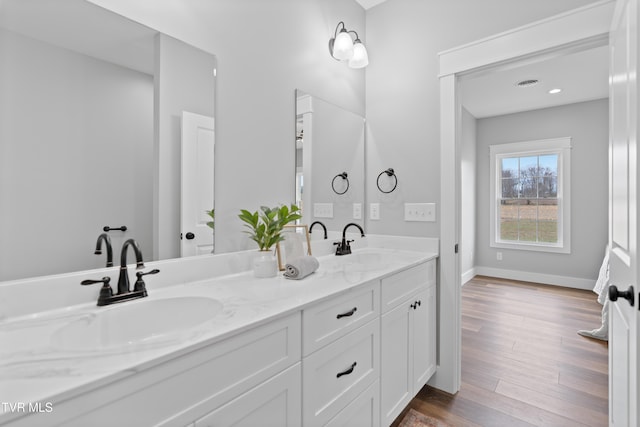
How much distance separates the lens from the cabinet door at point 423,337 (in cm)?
178

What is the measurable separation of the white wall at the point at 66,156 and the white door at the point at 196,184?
145mm

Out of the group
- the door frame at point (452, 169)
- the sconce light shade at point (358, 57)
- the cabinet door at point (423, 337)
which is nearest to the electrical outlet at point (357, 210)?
the door frame at point (452, 169)

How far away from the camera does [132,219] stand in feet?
3.84

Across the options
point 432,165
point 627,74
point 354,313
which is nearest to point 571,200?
point 432,165

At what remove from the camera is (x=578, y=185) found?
444 centimetres

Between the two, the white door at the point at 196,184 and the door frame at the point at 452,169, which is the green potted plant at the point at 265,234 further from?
the door frame at the point at 452,169

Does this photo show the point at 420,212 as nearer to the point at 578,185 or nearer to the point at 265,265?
the point at 265,265

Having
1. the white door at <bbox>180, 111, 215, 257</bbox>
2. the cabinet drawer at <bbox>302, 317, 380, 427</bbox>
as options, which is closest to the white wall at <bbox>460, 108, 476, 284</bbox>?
the cabinet drawer at <bbox>302, 317, 380, 427</bbox>

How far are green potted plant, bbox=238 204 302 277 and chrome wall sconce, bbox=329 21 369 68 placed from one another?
44.8 inches

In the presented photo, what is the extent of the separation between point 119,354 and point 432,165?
6.35 ft

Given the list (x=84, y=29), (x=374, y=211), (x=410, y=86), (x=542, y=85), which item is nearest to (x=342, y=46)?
(x=410, y=86)

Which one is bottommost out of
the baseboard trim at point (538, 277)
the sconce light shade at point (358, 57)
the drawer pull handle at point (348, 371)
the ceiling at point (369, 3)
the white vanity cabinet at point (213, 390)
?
the baseboard trim at point (538, 277)

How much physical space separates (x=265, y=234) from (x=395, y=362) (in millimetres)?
897

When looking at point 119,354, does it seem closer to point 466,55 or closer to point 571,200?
point 466,55
